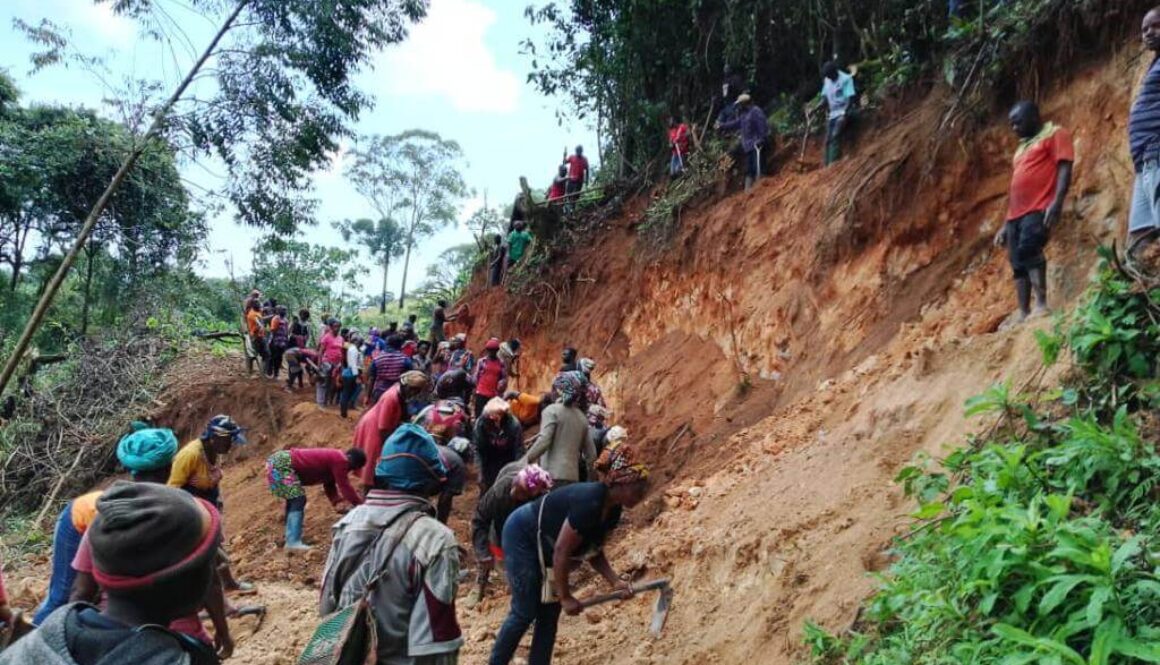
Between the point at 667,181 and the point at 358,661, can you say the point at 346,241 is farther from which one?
the point at 358,661

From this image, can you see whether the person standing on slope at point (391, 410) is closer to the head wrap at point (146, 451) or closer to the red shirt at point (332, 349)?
the head wrap at point (146, 451)

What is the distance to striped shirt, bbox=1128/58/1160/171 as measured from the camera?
452 centimetres

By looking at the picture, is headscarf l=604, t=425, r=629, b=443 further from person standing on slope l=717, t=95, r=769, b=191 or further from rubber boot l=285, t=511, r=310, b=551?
person standing on slope l=717, t=95, r=769, b=191

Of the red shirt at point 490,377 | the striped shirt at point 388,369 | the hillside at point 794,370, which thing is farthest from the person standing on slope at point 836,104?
the striped shirt at point 388,369

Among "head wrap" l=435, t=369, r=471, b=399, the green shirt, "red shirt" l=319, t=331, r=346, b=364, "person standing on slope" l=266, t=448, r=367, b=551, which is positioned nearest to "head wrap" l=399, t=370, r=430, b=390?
"person standing on slope" l=266, t=448, r=367, b=551

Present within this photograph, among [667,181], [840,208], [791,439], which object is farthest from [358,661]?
[667,181]

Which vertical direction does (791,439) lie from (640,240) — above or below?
below

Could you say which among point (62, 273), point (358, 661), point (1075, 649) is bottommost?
point (358, 661)

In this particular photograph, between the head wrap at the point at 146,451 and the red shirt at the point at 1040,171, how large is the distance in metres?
5.55

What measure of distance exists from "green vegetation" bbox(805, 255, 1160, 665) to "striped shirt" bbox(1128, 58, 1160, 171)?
1.19 m

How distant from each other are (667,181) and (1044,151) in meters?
7.56

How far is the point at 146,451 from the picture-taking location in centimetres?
360

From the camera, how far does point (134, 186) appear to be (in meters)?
15.5

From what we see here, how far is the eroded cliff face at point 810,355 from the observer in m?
4.74
